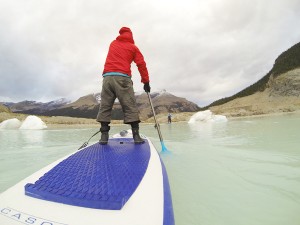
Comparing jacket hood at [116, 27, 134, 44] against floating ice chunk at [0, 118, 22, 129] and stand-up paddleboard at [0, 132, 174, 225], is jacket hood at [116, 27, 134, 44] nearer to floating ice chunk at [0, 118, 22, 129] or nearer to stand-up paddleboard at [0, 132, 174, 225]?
stand-up paddleboard at [0, 132, 174, 225]

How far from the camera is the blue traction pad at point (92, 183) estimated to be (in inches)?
53.1

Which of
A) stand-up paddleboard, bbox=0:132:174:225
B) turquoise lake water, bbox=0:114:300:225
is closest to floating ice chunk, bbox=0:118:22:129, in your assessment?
turquoise lake water, bbox=0:114:300:225

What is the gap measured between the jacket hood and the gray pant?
2.71ft

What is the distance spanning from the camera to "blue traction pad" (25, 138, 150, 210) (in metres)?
1.35

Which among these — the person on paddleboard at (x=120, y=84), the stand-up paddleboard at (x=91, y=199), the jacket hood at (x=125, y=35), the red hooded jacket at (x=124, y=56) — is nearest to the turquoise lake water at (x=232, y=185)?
the stand-up paddleboard at (x=91, y=199)

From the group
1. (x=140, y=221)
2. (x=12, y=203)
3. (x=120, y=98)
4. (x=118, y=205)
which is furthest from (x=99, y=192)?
(x=120, y=98)

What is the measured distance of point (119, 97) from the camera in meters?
4.09

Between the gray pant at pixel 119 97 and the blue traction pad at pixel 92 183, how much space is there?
1.71 m

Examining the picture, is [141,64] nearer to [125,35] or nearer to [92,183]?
[125,35]

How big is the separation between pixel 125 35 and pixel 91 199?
145 inches

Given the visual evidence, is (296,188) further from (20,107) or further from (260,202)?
(20,107)

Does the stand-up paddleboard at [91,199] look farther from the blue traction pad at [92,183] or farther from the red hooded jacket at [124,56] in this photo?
the red hooded jacket at [124,56]

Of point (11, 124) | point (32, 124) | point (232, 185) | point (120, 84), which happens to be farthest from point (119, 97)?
point (11, 124)

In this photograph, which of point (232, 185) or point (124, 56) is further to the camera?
point (124, 56)
